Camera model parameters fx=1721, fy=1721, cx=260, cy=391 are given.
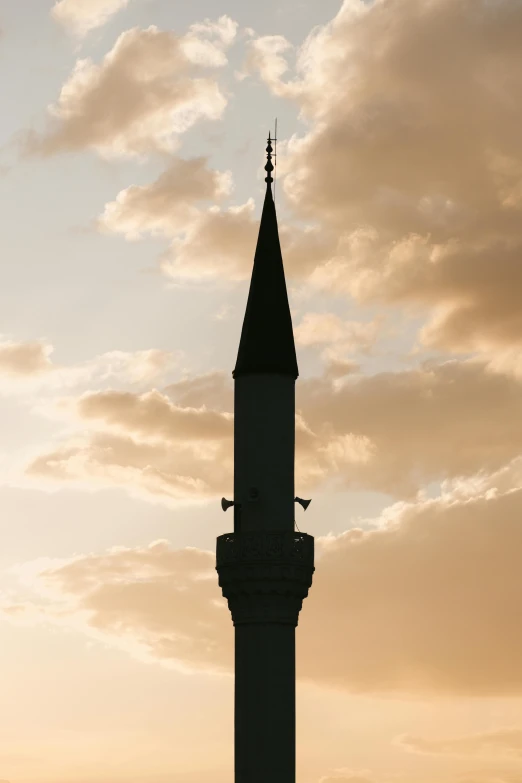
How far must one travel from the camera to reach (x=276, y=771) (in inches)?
2354

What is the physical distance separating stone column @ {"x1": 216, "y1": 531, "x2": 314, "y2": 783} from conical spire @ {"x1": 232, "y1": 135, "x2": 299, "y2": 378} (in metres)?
6.31

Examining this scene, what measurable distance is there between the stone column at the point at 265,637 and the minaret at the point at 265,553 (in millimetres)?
35

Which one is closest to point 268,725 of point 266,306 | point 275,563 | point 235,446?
point 275,563

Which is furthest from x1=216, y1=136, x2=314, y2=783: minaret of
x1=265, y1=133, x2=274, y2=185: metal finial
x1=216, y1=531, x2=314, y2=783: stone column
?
x1=265, y1=133, x2=274, y2=185: metal finial

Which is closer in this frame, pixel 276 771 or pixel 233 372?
pixel 276 771

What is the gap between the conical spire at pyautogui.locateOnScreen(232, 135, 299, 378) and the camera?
63719 millimetres

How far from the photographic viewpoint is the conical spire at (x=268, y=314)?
63719 millimetres

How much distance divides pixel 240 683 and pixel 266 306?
1419 cm

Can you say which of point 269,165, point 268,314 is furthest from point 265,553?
point 269,165

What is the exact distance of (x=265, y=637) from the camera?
61.3 m

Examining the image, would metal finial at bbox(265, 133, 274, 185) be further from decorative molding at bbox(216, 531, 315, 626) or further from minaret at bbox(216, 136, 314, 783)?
decorative molding at bbox(216, 531, 315, 626)

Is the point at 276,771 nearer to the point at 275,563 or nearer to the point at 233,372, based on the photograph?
the point at 275,563

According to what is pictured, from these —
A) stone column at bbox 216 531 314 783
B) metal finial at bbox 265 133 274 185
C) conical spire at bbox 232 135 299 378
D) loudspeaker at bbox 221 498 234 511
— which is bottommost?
stone column at bbox 216 531 314 783

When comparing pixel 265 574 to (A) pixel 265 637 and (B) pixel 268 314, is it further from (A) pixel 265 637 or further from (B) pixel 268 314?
(B) pixel 268 314
